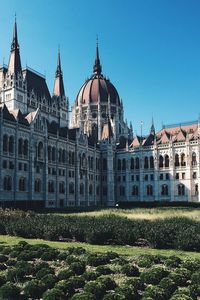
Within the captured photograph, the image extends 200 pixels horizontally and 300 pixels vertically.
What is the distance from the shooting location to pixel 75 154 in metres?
82.9

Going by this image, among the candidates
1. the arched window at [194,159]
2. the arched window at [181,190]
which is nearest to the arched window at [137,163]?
the arched window at [181,190]

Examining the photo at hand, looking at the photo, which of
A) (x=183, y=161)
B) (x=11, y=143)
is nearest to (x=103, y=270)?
(x=11, y=143)

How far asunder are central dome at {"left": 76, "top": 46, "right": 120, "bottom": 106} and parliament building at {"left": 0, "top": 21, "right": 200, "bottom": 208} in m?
1.02

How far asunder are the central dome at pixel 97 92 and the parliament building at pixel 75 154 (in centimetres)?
102

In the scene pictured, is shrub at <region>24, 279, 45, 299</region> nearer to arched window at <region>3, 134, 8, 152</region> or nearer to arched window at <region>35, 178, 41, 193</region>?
arched window at <region>3, 134, 8, 152</region>

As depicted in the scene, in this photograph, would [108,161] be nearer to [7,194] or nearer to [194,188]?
[194,188]

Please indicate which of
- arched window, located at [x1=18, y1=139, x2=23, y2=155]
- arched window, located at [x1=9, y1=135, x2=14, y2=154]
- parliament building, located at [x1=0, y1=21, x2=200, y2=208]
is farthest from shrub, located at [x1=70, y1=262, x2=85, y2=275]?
arched window, located at [x1=18, y1=139, x2=23, y2=155]

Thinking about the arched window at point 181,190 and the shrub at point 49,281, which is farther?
the arched window at point 181,190

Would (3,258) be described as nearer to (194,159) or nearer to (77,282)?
(77,282)

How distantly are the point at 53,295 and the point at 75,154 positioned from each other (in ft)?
231

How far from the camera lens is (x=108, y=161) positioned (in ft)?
308

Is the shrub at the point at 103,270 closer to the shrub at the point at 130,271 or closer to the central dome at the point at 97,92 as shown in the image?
the shrub at the point at 130,271

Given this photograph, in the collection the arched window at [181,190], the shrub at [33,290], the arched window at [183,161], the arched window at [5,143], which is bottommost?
the shrub at [33,290]

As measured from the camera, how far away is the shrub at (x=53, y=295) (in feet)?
41.8
